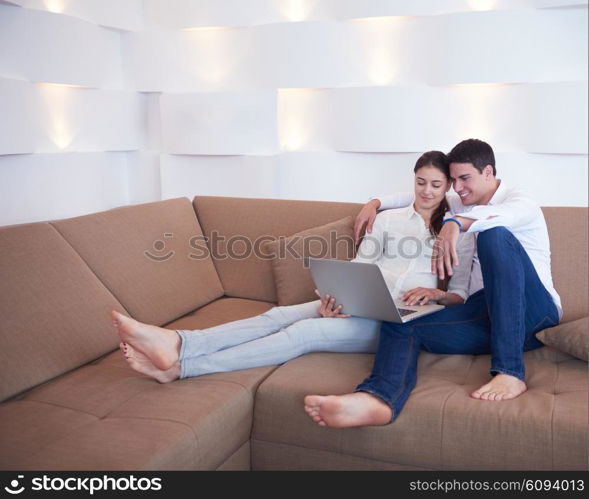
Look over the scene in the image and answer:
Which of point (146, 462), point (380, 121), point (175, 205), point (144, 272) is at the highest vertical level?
point (380, 121)

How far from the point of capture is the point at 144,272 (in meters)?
2.52

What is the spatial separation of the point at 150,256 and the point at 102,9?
209cm

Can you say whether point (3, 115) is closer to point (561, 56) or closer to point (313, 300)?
point (313, 300)

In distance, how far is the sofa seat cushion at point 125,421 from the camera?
1534 millimetres

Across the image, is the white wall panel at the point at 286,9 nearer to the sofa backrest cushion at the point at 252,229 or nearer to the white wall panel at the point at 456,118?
the white wall panel at the point at 456,118

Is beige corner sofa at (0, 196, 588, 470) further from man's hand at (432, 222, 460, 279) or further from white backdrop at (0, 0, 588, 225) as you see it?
white backdrop at (0, 0, 588, 225)

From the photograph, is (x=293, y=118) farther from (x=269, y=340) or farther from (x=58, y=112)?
(x=269, y=340)

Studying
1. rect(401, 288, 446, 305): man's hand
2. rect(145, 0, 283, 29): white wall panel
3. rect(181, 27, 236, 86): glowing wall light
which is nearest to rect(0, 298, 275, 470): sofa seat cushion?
rect(401, 288, 446, 305): man's hand

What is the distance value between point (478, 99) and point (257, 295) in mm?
2089

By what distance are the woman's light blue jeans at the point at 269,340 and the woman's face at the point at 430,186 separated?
547 millimetres

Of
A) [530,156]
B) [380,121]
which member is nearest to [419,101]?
[380,121]

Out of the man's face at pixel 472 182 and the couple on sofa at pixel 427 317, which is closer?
the couple on sofa at pixel 427 317

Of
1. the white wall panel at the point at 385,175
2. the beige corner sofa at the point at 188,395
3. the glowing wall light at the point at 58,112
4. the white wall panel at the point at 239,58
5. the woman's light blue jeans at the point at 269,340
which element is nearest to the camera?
the beige corner sofa at the point at 188,395

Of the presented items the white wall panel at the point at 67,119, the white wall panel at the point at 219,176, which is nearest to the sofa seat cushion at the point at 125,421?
the white wall panel at the point at 67,119
